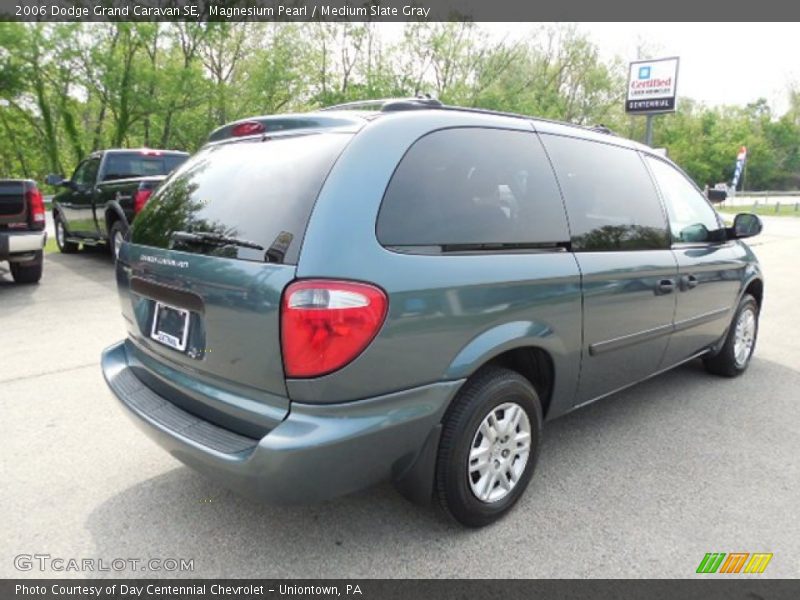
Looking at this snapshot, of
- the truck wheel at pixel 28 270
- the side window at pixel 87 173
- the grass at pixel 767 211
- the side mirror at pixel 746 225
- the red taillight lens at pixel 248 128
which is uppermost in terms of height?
the red taillight lens at pixel 248 128

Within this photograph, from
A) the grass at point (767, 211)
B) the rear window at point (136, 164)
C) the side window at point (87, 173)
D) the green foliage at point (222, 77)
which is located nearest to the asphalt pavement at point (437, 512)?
the rear window at point (136, 164)

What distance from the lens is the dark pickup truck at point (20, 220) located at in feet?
22.0

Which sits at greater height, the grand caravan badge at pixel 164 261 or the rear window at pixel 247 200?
the rear window at pixel 247 200

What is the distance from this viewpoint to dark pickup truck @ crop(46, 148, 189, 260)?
855 cm

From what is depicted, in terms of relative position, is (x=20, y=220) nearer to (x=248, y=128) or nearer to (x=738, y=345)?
(x=248, y=128)

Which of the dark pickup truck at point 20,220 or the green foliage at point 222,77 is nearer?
the dark pickup truck at point 20,220

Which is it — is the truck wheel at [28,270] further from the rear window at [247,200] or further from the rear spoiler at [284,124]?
the rear spoiler at [284,124]

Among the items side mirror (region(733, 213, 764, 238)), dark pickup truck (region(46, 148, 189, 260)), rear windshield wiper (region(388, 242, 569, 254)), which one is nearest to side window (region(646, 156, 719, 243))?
side mirror (region(733, 213, 764, 238))

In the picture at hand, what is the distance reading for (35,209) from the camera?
695cm

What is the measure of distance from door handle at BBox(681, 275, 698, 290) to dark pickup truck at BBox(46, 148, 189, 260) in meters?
7.42

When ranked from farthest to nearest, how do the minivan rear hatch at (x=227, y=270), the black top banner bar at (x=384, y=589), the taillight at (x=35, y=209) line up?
the taillight at (x=35, y=209), the black top banner bar at (x=384, y=589), the minivan rear hatch at (x=227, y=270)

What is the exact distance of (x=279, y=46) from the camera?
96.2 feet

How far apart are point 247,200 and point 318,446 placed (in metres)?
1.03

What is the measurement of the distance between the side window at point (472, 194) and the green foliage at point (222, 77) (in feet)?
83.0
